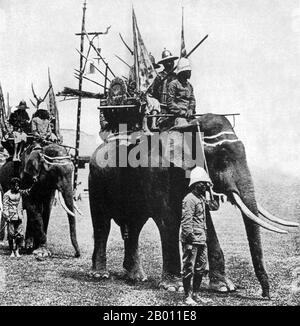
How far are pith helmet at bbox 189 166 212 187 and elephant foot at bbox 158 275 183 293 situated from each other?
4.81ft

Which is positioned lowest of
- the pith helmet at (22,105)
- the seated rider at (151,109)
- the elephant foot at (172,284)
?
the elephant foot at (172,284)

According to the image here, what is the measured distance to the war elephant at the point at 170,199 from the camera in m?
7.56

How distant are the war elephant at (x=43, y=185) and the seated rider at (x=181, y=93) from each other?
11.1ft

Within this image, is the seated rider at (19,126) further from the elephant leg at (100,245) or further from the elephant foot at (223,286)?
the elephant foot at (223,286)

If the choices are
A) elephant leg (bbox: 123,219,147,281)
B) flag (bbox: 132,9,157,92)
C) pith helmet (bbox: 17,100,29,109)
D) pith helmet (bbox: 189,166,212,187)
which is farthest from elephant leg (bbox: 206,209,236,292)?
pith helmet (bbox: 17,100,29,109)

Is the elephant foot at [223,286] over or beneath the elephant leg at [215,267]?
beneath

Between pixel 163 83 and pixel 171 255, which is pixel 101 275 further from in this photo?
pixel 163 83

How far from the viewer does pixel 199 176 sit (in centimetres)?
734

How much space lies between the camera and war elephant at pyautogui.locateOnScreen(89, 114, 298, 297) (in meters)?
7.56

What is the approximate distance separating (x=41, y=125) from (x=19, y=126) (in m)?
0.82

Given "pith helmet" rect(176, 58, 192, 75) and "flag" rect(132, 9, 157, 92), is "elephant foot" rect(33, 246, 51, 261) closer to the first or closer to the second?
"flag" rect(132, 9, 157, 92)

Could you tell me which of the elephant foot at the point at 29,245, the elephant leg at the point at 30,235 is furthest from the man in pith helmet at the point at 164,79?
the elephant foot at the point at 29,245

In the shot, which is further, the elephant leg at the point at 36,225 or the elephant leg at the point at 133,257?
the elephant leg at the point at 36,225
